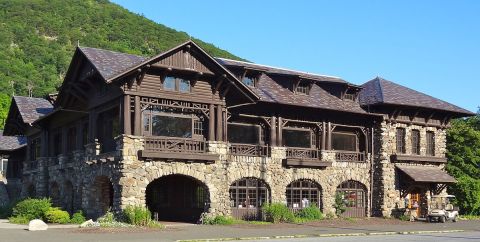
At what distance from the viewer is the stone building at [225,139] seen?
1190 inches

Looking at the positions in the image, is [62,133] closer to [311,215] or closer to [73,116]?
[73,116]

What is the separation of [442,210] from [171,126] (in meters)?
17.2

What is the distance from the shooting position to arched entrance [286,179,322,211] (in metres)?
36.4

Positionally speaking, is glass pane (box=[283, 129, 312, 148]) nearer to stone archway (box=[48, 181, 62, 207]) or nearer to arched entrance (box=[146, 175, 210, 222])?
arched entrance (box=[146, 175, 210, 222])

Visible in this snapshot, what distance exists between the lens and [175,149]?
3050cm

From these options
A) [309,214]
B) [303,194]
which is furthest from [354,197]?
[309,214]

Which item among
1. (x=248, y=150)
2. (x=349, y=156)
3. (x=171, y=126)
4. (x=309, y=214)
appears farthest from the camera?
(x=349, y=156)

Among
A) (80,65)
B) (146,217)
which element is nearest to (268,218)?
(146,217)

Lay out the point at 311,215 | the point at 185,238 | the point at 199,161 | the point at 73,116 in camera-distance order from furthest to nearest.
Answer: the point at 73,116
the point at 311,215
the point at 199,161
the point at 185,238

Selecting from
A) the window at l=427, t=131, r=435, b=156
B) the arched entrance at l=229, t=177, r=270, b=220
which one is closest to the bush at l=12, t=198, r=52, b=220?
the arched entrance at l=229, t=177, r=270, b=220

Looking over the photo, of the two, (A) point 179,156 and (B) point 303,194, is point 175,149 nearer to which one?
(A) point 179,156

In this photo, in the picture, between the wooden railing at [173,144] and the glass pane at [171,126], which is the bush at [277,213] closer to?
the wooden railing at [173,144]

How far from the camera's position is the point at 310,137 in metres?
38.0

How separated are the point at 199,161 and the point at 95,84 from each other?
23.7ft
